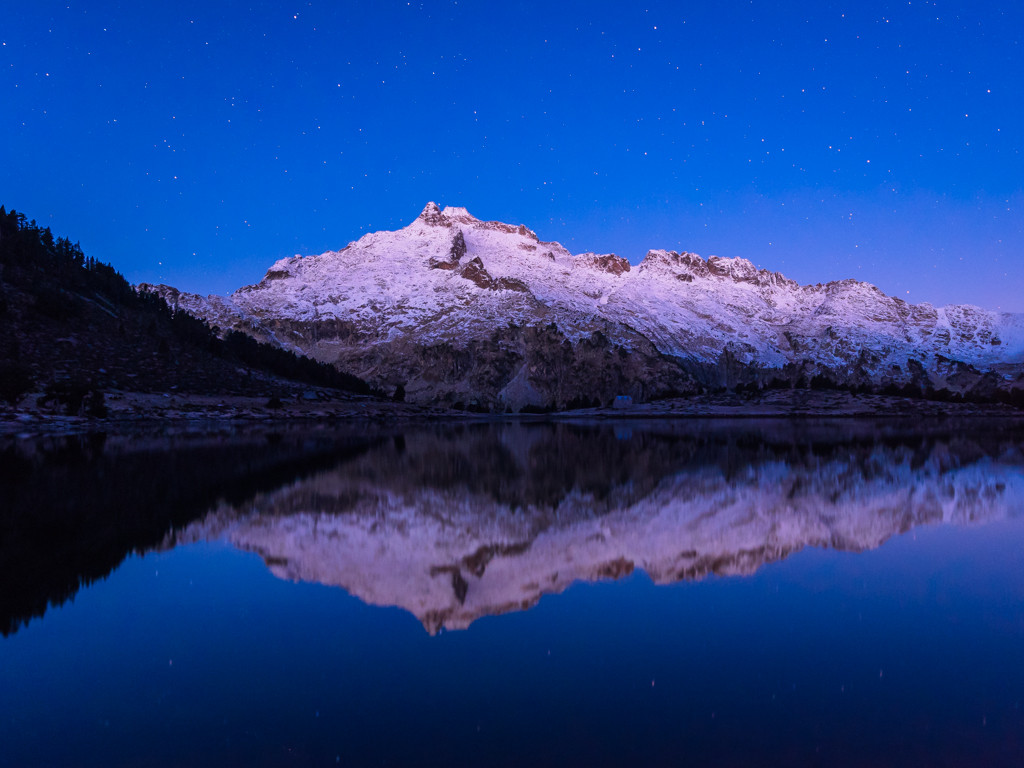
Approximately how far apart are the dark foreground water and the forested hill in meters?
66.3

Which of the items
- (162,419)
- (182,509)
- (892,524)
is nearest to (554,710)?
(892,524)

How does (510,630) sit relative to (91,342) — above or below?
below

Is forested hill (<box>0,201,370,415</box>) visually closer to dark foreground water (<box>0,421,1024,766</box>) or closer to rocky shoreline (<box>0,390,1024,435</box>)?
rocky shoreline (<box>0,390,1024,435</box>)

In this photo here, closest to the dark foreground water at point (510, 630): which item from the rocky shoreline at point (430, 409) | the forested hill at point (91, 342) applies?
the rocky shoreline at point (430, 409)

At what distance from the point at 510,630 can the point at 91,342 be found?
100594mm

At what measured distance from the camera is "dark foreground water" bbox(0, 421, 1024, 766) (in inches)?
253

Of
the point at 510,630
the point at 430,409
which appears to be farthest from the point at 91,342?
the point at 510,630

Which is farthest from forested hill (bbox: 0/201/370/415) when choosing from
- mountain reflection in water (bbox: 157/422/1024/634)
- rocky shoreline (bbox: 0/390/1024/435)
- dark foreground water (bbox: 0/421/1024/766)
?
dark foreground water (bbox: 0/421/1024/766)

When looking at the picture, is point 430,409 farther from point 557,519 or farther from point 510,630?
point 510,630

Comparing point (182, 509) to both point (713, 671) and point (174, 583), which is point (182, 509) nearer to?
point (174, 583)

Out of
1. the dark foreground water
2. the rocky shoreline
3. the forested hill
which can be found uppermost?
the forested hill

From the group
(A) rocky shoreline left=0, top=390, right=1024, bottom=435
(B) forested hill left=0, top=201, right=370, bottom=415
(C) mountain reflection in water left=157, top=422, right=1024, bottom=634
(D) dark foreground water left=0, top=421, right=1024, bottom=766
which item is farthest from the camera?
(A) rocky shoreline left=0, top=390, right=1024, bottom=435

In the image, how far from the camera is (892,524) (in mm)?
16828

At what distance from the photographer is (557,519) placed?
17.6 meters
